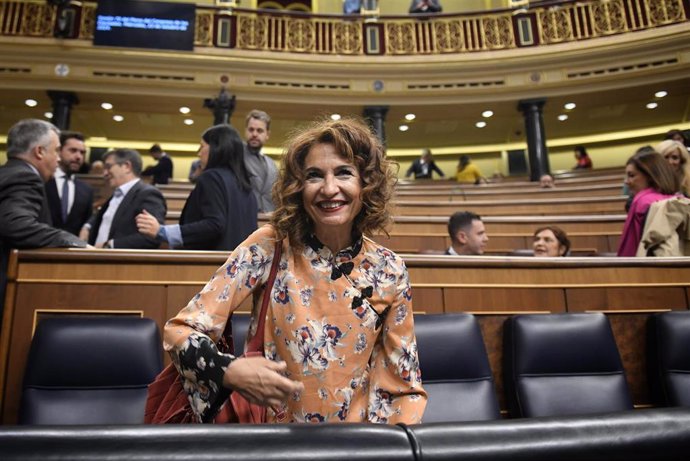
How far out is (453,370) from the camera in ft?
4.15

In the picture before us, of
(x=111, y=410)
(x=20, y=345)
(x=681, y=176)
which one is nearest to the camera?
(x=111, y=410)

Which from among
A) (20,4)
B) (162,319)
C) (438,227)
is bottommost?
(162,319)

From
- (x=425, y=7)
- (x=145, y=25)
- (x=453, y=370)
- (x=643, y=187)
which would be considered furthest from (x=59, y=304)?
(x=425, y=7)

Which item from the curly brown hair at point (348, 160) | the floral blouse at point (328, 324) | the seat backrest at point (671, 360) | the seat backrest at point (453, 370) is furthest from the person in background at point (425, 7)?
the floral blouse at point (328, 324)

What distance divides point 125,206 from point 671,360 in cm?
191

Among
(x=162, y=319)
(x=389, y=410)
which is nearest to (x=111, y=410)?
(x=162, y=319)

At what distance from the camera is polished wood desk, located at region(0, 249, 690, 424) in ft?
4.46

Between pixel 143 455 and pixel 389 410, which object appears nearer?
pixel 143 455

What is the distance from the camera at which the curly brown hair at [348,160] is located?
791 millimetres

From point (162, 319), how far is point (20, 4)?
700 centimetres

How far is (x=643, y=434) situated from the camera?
1.20ft

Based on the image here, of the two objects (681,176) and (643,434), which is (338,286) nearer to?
(643,434)

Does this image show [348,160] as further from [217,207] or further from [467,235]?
[467,235]

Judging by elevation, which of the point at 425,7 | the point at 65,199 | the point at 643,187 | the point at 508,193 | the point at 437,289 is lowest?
the point at 437,289
